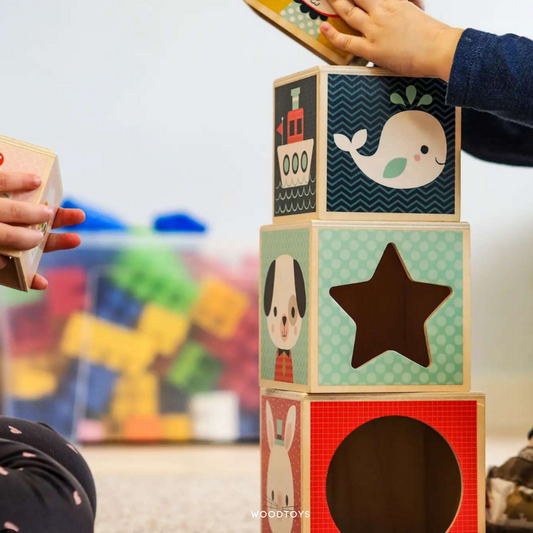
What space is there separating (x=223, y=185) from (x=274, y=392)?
1.37 meters

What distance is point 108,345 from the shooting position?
1.96m

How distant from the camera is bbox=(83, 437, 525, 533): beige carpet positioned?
1.19 metres

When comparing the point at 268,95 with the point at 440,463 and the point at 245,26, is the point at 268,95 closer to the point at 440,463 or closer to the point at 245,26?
the point at 245,26

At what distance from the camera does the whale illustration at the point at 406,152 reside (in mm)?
855

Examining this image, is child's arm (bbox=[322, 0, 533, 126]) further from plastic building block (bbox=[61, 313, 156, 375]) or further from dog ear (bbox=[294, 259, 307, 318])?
plastic building block (bbox=[61, 313, 156, 375])

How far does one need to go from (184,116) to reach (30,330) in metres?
0.72

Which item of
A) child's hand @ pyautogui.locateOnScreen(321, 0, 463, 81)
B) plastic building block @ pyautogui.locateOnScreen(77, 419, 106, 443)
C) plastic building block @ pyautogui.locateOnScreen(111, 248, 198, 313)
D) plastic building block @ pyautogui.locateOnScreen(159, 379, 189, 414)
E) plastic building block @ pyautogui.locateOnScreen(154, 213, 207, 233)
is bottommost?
plastic building block @ pyautogui.locateOnScreen(77, 419, 106, 443)

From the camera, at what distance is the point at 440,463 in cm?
92

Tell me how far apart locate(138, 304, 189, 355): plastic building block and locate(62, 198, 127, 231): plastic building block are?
0.23 metres

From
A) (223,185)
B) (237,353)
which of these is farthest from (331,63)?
(223,185)

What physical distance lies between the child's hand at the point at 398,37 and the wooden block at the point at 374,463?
34 centimetres

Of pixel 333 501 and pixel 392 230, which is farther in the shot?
pixel 333 501

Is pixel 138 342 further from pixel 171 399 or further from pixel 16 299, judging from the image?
pixel 16 299

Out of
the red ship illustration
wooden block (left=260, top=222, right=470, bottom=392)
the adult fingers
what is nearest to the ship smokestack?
the red ship illustration
